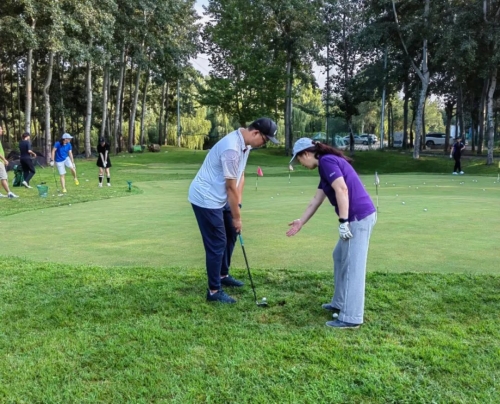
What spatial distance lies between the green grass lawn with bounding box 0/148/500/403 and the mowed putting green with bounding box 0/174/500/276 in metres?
0.04

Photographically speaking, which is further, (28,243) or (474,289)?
(28,243)

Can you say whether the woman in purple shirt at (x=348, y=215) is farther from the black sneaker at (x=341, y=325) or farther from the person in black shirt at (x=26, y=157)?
the person in black shirt at (x=26, y=157)

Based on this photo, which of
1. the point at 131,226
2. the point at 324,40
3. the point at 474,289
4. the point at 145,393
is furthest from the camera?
the point at 324,40

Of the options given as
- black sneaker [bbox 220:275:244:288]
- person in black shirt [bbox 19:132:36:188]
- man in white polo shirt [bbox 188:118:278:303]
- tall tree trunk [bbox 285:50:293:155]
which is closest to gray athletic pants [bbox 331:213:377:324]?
man in white polo shirt [bbox 188:118:278:303]

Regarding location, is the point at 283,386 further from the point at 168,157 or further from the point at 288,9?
the point at 288,9

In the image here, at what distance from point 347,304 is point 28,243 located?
519cm

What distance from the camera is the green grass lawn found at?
3039mm

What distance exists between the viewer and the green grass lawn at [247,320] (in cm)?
304

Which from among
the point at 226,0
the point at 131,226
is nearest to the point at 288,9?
the point at 226,0

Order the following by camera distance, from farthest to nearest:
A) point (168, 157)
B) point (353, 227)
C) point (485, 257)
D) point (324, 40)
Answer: point (324, 40), point (168, 157), point (485, 257), point (353, 227)

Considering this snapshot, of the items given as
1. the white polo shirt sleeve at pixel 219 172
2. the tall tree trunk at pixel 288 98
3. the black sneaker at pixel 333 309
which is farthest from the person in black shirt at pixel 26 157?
the tall tree trunk at pixel 288 98

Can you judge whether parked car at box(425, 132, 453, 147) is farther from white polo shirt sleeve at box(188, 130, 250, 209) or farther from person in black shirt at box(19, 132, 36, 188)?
white polo shirt sleeve at box(188, 130, 250, 209)

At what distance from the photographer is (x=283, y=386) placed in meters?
3.03

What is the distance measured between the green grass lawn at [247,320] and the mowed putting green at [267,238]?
37 millimetres
